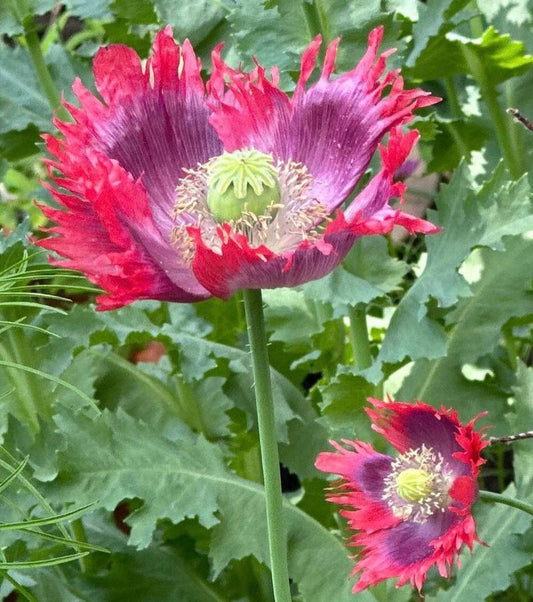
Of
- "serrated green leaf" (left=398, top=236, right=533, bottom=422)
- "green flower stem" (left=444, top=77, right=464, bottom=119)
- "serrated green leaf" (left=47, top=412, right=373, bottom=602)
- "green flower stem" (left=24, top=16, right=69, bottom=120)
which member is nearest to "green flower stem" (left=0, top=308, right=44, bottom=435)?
"serrated green leaf" (left=47, top=412, right=373, bottom=602)

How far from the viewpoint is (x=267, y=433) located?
618 millimetres

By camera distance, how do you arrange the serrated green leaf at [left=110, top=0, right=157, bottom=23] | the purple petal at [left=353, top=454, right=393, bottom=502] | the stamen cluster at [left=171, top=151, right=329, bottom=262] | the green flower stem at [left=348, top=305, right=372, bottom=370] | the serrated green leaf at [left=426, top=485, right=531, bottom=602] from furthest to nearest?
the serrated green leaf at [left=110, top=0, right=157, bottom=23] < the green flower stem at [left=348, top=305, right=372, bottom=370] < the serrated green leaf at [left=426, top=485, right=531, bottom=602] < the purple petal at [left=353, top=454, right=393, bottom=502] < the stamen cluster at [left=171, top=151, right=329, bottom=262]

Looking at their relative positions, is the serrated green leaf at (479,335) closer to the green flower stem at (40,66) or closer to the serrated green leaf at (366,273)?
the serrated green leaf at (366,273)

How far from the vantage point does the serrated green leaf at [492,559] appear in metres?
0.90

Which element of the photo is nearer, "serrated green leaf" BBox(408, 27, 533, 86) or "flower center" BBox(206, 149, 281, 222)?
"flower center" BBox(206, 149, 281, 222)

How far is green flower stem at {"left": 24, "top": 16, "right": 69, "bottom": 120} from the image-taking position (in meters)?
1.17

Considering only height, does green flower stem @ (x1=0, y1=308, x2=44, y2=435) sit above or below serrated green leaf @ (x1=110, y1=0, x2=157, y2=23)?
below

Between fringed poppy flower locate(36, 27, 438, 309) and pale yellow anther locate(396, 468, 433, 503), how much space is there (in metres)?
0.20

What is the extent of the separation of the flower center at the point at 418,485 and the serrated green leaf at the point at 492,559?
0.10 meters

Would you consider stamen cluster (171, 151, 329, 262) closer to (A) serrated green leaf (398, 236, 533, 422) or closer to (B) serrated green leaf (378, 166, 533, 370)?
(B) serrated green leaf (378, 166, 533, 370)

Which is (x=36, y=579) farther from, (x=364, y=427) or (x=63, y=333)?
(x=364, y=427)

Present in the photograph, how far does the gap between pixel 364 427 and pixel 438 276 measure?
0.17 metres

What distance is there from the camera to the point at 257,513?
953 mm

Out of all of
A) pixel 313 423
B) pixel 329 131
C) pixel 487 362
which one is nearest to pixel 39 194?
pixel 313 423
